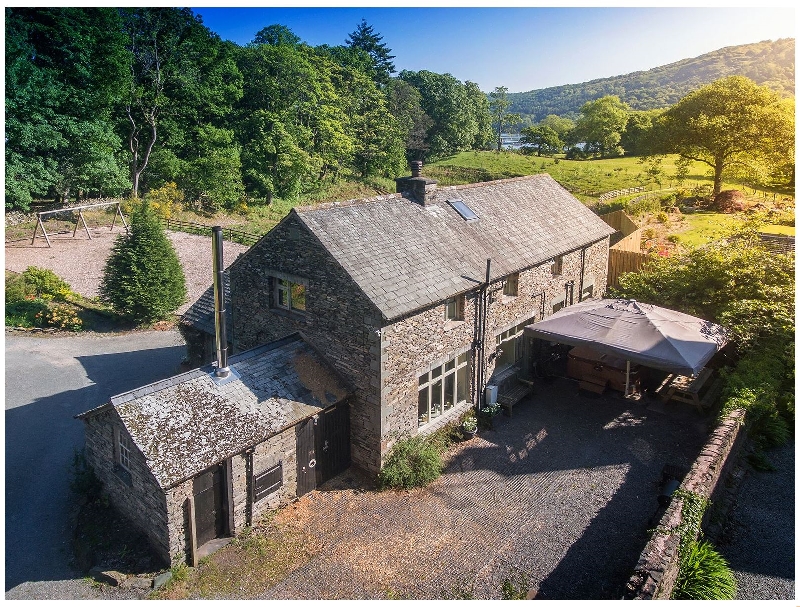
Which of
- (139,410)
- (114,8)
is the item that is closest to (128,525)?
(139,410)

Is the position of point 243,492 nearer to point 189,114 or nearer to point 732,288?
point 732,288

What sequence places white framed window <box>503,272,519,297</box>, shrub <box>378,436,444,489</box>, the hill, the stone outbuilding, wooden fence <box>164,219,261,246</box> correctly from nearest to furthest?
1. the stone outbuilding
2. shrub <box>378,436,444,489</box>
3. white framed window <box>503,272,519,297</box>
4. wooden fence <box>164,219,261,246</box>
5. the hill

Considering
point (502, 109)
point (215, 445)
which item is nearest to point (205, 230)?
point (215, 445)

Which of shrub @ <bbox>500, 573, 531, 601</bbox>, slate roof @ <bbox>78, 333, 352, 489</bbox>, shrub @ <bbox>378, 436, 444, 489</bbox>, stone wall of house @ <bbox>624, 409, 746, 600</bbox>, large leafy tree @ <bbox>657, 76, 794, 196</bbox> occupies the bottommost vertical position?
shrub @ <bbox>500, 573, 531, 601</bbox>

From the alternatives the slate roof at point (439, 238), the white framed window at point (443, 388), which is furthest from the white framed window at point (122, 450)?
the white framed window at point (443, 388)

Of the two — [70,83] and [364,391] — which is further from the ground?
[70,83]

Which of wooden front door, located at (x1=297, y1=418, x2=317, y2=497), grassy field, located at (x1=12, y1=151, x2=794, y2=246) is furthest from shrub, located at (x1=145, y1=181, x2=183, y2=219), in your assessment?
wooden front door, located at (x1=297, y1=418, x2=317, y2=497)

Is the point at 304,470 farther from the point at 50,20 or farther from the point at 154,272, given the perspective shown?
the point at 50,20

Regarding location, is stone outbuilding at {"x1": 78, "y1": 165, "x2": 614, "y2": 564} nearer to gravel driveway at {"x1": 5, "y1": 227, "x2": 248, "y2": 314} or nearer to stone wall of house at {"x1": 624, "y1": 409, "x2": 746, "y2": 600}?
stone wall of house at {"x1": 624, "y1": 409, "x2": 746, "y2": 600}
